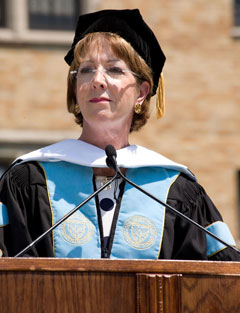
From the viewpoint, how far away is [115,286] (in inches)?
152

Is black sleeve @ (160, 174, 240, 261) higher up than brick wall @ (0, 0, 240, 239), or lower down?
higher up

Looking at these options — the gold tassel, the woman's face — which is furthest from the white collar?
the gold tassel

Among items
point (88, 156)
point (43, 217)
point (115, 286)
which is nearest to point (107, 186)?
point (88, 156)

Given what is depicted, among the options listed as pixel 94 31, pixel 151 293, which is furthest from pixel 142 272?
pixel 94 31

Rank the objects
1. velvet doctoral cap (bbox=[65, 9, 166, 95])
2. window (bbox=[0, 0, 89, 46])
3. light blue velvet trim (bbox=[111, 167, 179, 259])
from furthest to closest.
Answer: window (bbox=[0, 0, 89, 46]), velvet doctoral cap (bbox=[65, 9, 166, 95]), light blue velvet trim (bbox=[111, 167, 179, 259])

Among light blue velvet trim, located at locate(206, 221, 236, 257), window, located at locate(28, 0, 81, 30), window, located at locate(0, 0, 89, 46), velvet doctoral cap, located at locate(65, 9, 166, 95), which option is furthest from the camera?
window, located at locate(28, 0, 81, 30)

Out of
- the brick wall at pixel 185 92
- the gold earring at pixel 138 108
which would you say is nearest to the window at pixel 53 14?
the brick wall at pixel 185 92

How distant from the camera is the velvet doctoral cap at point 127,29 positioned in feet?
16.5

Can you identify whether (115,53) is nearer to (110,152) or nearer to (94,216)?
(110,152)

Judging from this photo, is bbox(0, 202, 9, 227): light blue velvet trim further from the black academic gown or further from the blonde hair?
the blonde hair

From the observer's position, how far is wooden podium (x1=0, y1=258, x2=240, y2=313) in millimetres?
3834

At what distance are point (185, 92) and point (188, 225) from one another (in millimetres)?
10126

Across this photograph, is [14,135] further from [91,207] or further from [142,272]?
[142,272]

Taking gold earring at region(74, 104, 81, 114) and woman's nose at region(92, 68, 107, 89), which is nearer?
woman's nose at region(92, 68, 107, 89)
